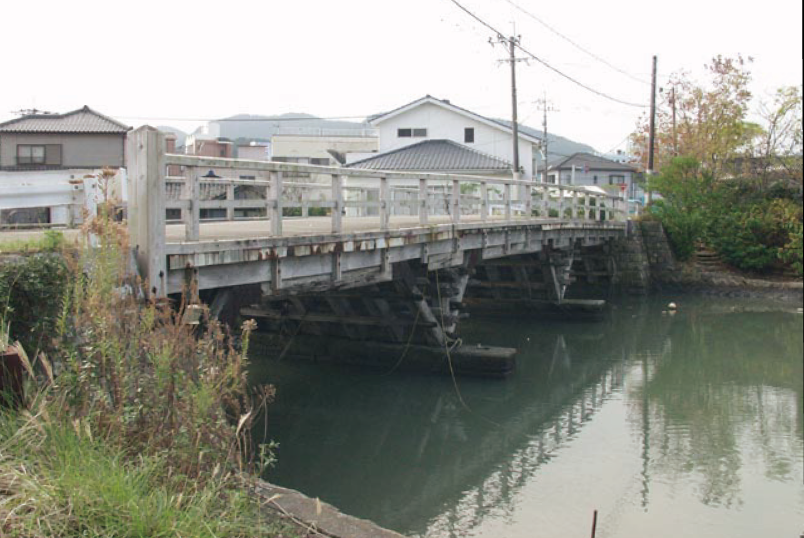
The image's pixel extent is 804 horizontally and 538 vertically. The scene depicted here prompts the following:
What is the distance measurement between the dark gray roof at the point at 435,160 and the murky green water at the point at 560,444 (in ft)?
61.5

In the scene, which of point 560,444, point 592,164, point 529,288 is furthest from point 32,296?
point 592,164

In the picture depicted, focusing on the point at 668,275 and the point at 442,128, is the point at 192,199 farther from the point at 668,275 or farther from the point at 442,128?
the point at 442,128

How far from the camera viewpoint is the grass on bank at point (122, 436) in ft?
13.7

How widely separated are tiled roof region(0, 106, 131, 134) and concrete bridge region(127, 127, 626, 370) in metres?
12.0

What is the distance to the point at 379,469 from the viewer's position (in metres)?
10.3

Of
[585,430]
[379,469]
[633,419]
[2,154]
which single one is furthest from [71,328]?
[2,154]

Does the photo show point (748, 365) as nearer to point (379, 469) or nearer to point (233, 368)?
point (379, 469)

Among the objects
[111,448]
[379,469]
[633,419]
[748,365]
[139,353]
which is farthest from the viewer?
[748,365]

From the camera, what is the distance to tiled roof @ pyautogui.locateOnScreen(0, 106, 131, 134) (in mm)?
33656

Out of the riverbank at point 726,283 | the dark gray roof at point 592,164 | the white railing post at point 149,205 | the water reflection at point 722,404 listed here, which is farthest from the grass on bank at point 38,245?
the dark gray roof at point 592,164

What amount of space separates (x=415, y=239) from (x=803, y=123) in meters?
26.1

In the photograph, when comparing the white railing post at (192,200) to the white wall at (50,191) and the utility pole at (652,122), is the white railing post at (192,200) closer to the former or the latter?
the white wall at (50,191)

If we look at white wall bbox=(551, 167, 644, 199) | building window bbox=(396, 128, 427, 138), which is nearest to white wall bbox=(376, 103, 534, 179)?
building window bbox=(396, 128, 427, 138)

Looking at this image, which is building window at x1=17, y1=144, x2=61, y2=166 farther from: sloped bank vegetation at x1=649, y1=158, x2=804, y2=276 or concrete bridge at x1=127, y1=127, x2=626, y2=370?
sloped bank vegetation at x1=649, y1=158, x2=804, y2=276
